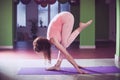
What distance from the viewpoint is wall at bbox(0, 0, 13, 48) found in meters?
13.5

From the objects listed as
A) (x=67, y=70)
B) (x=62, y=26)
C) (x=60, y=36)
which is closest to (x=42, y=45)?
(x=60, y=36)

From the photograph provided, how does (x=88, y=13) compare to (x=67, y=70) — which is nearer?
(x=67, y=70)

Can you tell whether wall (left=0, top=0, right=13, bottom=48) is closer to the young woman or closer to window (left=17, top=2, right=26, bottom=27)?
window (left=17, top=2, right=26, bottom=27)

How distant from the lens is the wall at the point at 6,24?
13508mm

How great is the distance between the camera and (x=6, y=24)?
13.6 m

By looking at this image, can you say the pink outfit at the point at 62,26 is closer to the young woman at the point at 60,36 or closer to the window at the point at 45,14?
the young woman at the point at 60,36

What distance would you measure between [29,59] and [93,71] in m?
3.05

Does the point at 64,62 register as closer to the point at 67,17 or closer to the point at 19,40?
the point at 67,17

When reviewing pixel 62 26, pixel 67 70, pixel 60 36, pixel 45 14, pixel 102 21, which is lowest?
pixel 67 70

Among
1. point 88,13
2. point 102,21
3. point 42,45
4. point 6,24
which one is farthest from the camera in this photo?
point 102,21

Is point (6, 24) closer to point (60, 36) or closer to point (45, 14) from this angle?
point (45, 14)

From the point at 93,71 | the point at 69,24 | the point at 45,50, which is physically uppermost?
the point at 69,24

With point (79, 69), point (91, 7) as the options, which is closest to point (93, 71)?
point (79, 69)

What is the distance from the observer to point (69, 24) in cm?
829
